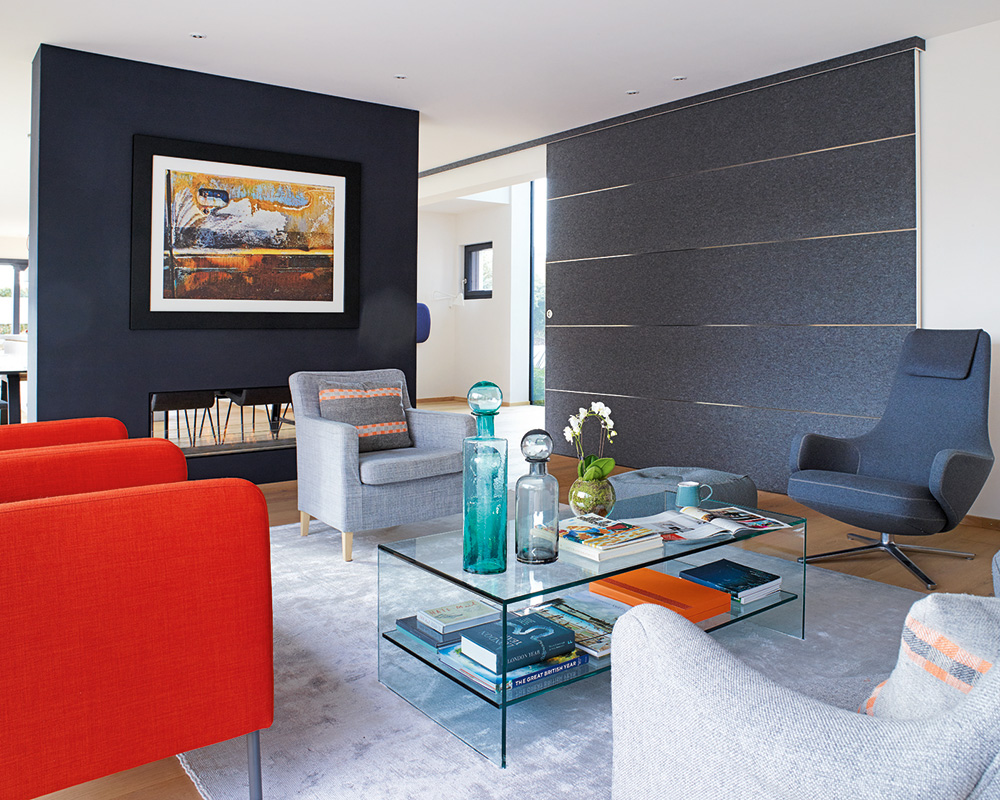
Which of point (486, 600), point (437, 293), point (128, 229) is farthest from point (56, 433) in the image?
point (437, 293)

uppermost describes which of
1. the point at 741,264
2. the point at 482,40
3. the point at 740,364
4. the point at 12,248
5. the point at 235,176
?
the point at 12,248

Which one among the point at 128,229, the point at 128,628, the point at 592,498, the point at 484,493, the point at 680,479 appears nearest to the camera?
the point at 128,628

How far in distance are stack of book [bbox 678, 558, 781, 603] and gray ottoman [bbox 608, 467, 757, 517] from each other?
0.56 m

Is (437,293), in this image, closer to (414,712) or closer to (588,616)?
(588,616)

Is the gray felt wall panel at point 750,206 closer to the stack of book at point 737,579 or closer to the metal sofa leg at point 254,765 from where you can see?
the stack of book at point 737,579

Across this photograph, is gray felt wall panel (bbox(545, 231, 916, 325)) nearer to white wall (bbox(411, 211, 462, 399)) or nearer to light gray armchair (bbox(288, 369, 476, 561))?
light gray armchair (bbox(288, 369, 476, 561))

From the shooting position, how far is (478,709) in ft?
7.07

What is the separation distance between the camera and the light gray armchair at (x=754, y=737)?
761 millimetres

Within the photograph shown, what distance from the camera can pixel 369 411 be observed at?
3.99 m

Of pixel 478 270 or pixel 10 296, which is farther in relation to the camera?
pixel 10 296

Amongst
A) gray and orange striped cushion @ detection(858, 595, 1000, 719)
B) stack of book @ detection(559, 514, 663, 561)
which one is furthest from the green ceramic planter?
gray and orange striped cushion @ detection(858, 595, 1000, 719)

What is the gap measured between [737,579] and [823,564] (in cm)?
116

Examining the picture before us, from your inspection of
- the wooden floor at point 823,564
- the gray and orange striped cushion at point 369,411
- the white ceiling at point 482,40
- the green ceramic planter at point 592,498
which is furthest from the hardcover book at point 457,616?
the white ceiling at point 482,40

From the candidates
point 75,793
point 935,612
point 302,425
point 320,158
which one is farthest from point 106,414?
point 935,612
